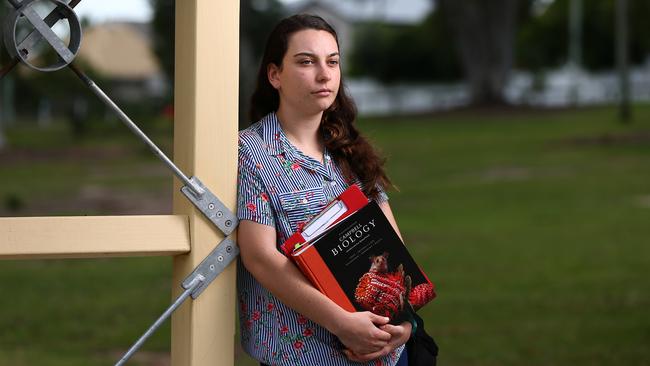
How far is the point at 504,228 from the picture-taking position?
13938 mm

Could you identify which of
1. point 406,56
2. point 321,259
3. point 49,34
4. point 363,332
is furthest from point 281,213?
point 406,56

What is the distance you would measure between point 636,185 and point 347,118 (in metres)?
15.7

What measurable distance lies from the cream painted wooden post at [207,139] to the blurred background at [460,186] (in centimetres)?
58

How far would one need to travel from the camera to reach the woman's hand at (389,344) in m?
2.55

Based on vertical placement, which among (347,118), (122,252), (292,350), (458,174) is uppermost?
(347,118)

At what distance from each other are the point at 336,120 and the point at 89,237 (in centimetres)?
71

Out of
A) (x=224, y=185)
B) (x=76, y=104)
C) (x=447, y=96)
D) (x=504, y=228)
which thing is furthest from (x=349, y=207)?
(x=447, y=96)

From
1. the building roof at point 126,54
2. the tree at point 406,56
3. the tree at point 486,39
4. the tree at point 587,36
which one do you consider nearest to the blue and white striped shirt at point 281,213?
the tree at point 486,39

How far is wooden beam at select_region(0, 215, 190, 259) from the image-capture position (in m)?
2.35

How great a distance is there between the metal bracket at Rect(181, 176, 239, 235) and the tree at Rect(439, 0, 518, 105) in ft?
119

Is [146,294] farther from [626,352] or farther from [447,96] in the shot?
[447,96]

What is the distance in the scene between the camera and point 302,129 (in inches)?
107

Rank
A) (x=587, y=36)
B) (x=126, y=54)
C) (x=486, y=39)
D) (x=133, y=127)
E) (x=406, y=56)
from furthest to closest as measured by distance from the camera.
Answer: (x=126, y=54) → (x=587, y=36) → (x=406, y=56) → (x=486, y=39) → (x=133, y=127)

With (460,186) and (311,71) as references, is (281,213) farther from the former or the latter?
(460,186)
